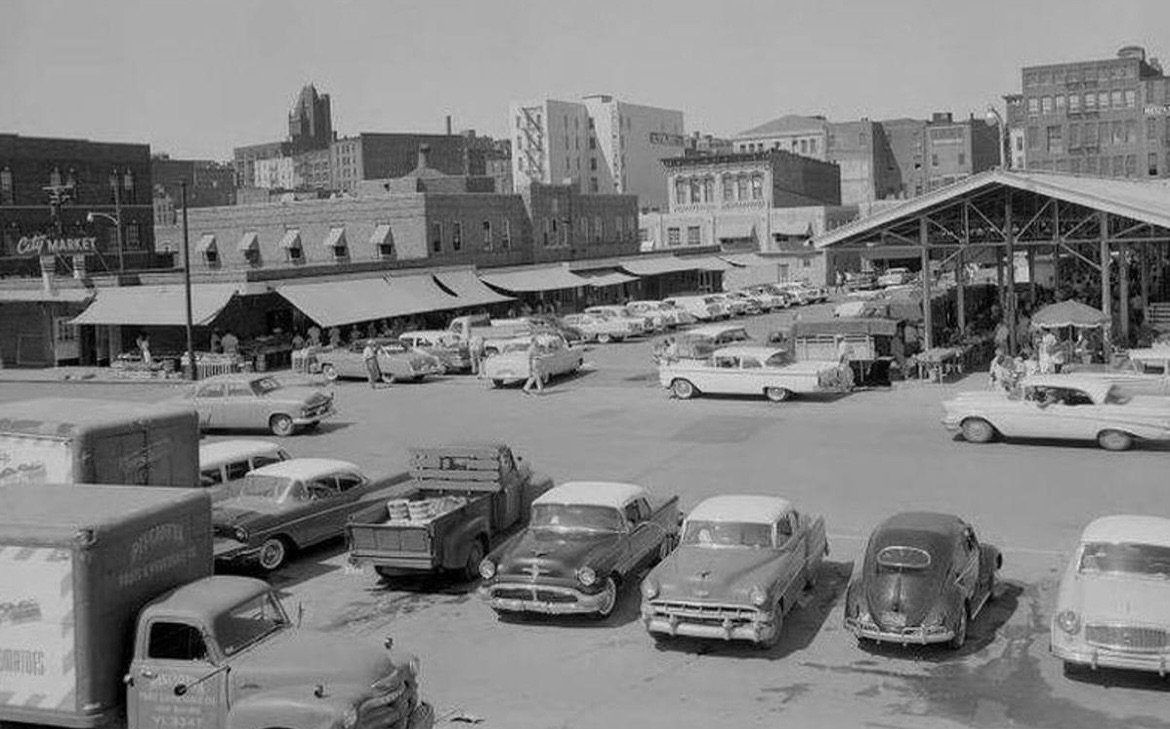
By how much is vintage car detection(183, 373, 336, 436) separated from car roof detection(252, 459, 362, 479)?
10613 millimetres

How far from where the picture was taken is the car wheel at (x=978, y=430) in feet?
85.3

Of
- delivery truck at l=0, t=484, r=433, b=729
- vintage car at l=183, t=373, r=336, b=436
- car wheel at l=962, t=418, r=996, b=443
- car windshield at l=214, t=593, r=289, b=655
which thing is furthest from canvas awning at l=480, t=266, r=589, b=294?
delivery truck at l=0, t=484, r=433, b=729

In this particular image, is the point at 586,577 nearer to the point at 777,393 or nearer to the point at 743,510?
the point at 743,510

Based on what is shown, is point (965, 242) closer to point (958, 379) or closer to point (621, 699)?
point (958, 379)

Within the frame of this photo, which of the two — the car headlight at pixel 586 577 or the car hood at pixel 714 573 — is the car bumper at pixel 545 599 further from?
the car hood at pixel 714 573

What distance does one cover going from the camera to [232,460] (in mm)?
21062

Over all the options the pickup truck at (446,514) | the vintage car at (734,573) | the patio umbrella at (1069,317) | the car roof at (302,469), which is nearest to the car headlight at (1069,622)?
the vintage car at (734,573)

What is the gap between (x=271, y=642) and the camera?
11.0 meters

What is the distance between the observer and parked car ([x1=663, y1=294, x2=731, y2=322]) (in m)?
61.7

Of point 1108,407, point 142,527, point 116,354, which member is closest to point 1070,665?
point 142,527

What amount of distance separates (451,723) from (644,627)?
3113mm

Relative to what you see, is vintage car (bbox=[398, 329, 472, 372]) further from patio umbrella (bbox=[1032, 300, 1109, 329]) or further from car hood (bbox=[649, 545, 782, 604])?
car hood (bbox=[649, 545, 782, 604])

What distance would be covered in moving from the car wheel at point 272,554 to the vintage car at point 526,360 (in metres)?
19.4

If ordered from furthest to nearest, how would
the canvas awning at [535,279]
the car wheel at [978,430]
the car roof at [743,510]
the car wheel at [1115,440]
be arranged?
the canvas awning at [535,279] < the car wheel at [978,430] < the car wheel at [1115,440] < the car roof at [743,510]
